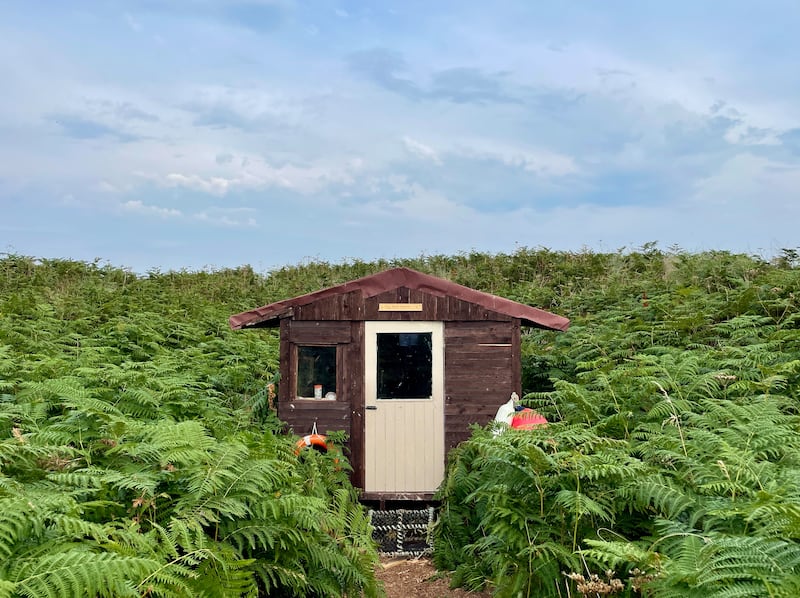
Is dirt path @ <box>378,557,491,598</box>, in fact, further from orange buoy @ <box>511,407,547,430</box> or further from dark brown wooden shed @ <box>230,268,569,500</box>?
orange buoy @ <box>511,407,547,430</box>

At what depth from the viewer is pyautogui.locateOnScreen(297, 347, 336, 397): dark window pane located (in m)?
9.32

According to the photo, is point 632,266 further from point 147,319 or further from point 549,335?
point 147,319

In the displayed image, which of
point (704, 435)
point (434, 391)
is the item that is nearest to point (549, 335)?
point (434, 391)

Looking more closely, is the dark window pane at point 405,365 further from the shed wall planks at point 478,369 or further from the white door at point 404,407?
the shed wall planks at point 478,369

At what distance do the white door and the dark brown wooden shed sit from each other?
0.05 ft

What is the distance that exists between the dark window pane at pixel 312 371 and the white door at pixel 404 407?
1.86 ft

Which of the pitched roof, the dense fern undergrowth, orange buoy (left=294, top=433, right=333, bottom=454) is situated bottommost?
orange buoy (left=294, top=433, right=333, bottom=454)

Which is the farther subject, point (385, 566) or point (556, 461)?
point (385, 566)

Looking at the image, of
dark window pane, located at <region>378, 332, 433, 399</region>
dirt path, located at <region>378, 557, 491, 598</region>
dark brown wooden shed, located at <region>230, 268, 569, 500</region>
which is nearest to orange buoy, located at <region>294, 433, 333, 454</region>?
dark brown wooden shed, located at <region>230, 268, 569, 500</region>

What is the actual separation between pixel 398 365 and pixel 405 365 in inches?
4.0

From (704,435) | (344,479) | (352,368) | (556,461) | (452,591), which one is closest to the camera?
(556,461)

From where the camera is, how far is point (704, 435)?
480 cm

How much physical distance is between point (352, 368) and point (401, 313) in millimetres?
1027

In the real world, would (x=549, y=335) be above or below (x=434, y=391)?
above
